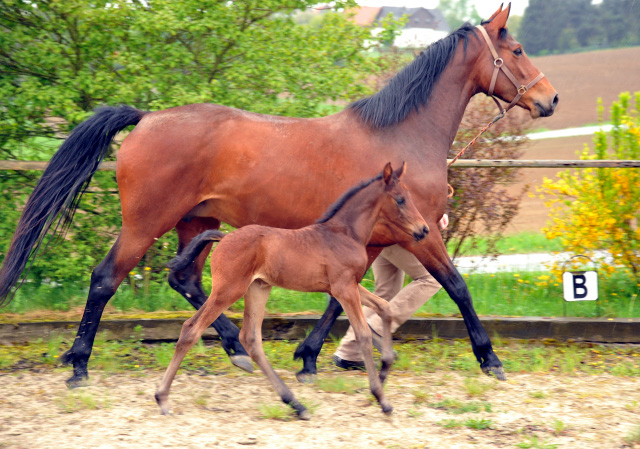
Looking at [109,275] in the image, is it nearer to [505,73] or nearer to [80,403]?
[80,403]

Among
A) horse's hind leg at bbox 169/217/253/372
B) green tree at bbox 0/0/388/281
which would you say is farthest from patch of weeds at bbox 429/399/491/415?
green tree at bbox 0/0/388/281

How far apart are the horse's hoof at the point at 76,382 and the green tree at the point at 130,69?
1.62 metres

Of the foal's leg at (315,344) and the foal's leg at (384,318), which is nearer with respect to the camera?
the foal's leg at (384,318)

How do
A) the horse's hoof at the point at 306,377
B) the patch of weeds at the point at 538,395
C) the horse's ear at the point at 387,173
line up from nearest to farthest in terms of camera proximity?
the horse's ear at the point at 387,173 → the patch of weeds at the point at 538,395 → the horse's hoof at the point at 306,377

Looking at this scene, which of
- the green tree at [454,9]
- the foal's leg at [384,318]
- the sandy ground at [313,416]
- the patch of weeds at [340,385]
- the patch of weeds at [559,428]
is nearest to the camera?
the sandy ground at [313,416]

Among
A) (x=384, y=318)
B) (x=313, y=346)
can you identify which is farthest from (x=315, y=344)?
(x=384, y=318)

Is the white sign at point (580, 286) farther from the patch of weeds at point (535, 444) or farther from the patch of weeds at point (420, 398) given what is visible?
the patch of weeds at point (535, 444)

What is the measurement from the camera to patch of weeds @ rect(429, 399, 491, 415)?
400 cm

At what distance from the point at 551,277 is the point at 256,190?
10.6 feet

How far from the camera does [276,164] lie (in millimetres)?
4582

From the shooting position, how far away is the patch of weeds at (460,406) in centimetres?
400

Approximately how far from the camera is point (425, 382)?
4.61 metres

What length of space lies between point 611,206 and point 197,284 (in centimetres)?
356

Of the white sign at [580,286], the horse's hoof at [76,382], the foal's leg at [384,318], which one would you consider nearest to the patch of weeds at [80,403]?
the horse's hoof at [76,382]
